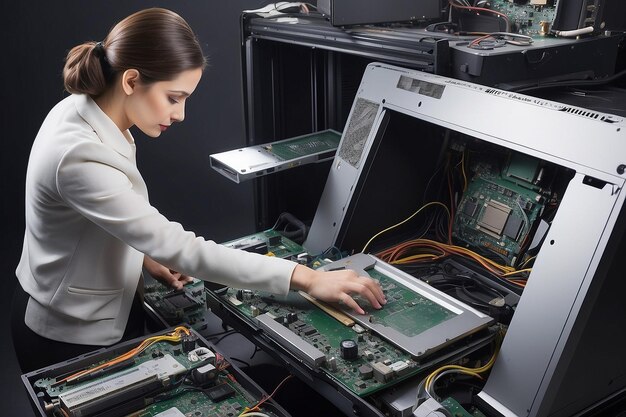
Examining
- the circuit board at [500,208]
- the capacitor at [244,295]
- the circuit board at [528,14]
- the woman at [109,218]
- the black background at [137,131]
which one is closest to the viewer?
the woman at [109,218]

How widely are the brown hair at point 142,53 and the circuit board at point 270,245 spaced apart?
1.93 feet

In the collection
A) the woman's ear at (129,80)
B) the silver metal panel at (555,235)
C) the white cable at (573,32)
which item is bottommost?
the silver metal panel at (555,235)

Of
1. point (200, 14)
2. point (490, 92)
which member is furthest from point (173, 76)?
point (200, 14)

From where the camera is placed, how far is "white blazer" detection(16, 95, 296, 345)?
150 cm

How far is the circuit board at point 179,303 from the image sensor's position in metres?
1.81

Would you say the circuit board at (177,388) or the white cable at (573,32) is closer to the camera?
the circuit board at (177,388)

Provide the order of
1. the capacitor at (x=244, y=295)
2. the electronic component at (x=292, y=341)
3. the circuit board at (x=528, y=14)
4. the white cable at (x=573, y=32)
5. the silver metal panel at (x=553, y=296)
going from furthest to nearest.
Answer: the circuit board at (x=528, y=14) → the white cable at (x=573, y=32) → the capacitor at (x=244, y=295) → the electronic component at (x=292, y=341) → the silver metal panel at (x=553, y=296)

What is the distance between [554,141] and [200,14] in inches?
104

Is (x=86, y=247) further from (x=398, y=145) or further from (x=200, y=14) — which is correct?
(x=200, y=14)

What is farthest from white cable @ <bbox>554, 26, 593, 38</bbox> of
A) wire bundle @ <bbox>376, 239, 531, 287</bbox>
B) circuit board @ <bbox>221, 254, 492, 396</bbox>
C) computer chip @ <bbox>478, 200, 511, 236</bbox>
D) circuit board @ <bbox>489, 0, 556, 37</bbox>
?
circuit board @ <bbox>221, 254, 492, 396</bbox>

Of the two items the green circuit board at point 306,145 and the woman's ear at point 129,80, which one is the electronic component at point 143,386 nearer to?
the woman's ear at point 129,80

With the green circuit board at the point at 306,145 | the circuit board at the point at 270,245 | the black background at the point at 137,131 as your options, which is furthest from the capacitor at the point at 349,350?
the black background at the point at 137,131

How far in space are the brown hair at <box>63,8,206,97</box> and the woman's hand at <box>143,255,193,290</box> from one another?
58cm

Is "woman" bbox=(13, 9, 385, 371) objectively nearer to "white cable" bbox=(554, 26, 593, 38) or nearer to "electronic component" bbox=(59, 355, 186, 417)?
"electronic component" bbox=(59, 355, 186, 417)
